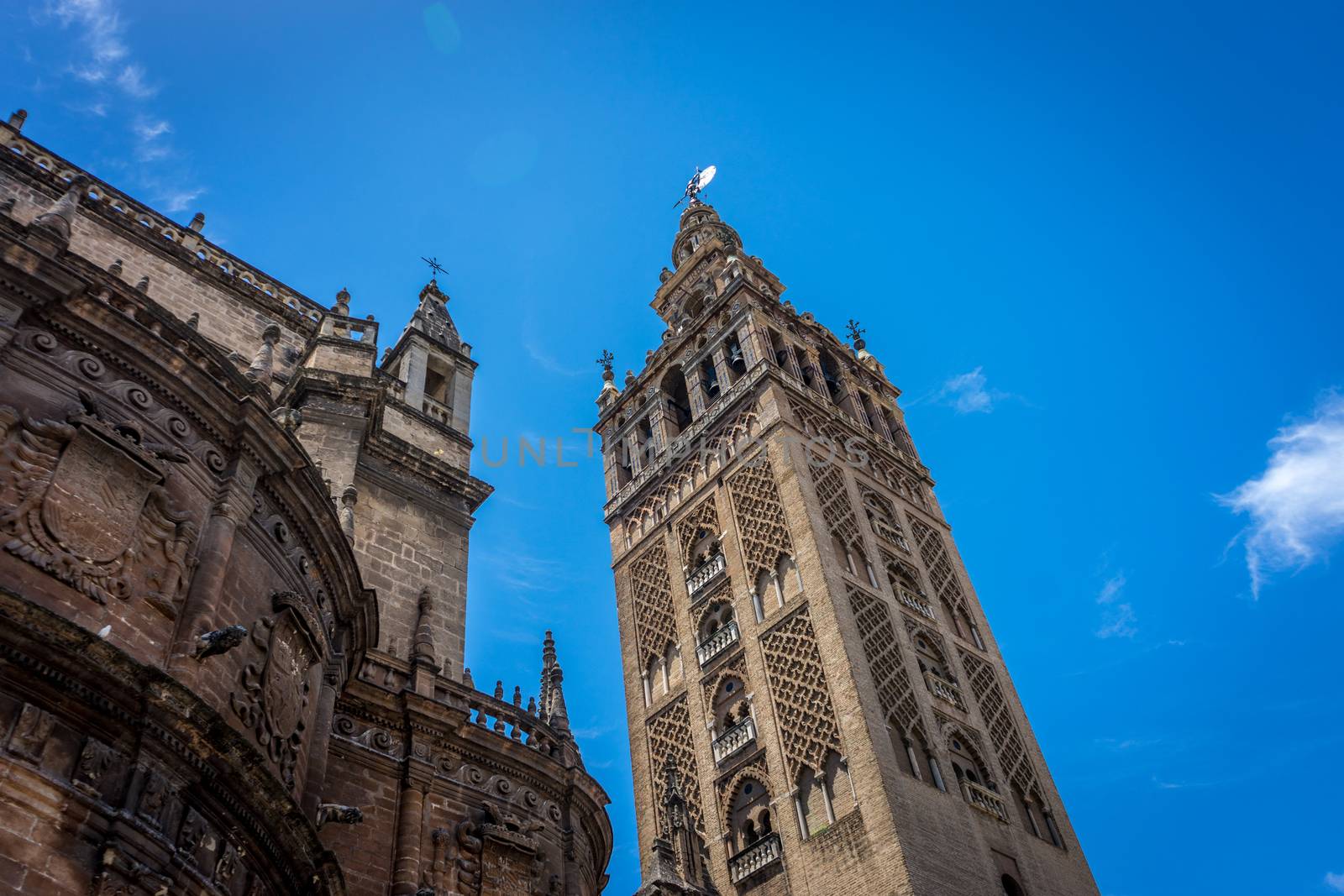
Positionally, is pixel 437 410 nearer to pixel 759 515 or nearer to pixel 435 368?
pixel 435 368

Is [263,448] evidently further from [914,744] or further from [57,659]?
[914,744]

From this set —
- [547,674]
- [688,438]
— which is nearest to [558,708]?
[547,674]

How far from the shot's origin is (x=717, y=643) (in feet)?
94.1

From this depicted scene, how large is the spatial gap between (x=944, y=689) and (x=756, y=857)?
20.9 ft

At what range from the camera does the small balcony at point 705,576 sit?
30.1 m

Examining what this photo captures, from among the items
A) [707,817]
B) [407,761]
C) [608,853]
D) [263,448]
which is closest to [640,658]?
[707,817]

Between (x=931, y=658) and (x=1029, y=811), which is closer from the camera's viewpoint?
(x=1029, y=811)

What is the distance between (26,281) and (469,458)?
10031mm

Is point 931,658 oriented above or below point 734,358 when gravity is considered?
below

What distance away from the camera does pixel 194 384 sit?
35.1 feet

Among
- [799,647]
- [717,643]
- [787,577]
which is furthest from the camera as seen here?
[717,643]

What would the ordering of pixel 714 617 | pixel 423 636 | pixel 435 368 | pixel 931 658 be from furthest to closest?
pixel 714 617 → pixel 931 658 → pixel 435 368 → pixel 423 636

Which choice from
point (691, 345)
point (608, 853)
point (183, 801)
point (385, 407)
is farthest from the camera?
point (691, 345)

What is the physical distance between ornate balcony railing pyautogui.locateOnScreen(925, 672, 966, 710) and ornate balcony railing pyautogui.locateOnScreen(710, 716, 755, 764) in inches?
172
